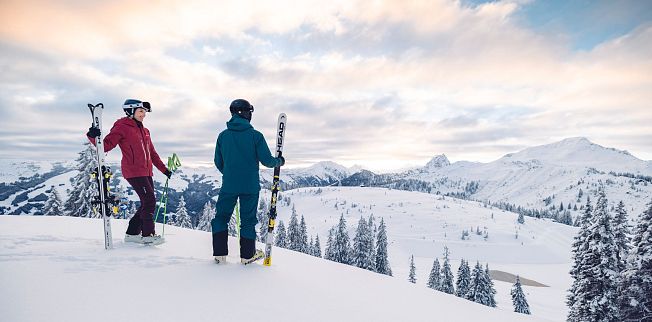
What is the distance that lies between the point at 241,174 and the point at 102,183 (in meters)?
2.72

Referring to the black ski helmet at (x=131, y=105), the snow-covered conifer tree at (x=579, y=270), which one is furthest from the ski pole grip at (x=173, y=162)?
the snow-covered conifer tree at (x=579, y=270)

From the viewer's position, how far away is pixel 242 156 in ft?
18.4

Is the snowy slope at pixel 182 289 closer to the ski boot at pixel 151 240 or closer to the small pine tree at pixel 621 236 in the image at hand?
the ski boot at pixel 151 240

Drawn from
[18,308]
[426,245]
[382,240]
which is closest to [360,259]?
[382,240]

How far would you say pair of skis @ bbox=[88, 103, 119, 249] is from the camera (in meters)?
5.91

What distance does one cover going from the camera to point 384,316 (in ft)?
13.1

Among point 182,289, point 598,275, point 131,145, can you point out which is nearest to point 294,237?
point 598,275

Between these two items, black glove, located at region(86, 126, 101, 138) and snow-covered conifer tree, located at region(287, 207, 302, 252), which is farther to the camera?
snow-covered conifer tree, located at region(287, 207, 302, 252)

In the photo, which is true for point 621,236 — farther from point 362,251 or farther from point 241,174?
point 362,251

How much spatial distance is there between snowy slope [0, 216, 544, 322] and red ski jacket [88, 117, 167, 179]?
148cm

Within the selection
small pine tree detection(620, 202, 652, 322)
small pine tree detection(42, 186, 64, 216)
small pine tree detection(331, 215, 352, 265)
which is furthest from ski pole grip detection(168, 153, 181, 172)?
small pine tree detection(331, 215, 352, 265)

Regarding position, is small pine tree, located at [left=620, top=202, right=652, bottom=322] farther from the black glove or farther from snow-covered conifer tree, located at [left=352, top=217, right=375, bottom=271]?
snow-covered conifer tree, located at [left=352, top=217, right=375, bottom=271]

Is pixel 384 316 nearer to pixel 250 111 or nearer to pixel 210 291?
pixel 210 291

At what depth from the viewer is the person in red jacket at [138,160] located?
636 centimetres
